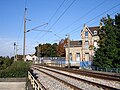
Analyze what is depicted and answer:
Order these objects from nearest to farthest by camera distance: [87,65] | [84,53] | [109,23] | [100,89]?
[100,89] < [109,23] < [87,65] < [84,53]

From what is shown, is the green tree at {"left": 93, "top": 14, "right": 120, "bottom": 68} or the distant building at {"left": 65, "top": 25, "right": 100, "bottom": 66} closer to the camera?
the green tree at {"left": 93, "top": 14, "right": 120, "bottom": 68}

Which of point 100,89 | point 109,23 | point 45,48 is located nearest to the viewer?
point 100,89

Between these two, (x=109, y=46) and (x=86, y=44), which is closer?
(x=109, y=46)

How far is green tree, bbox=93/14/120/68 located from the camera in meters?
42.1

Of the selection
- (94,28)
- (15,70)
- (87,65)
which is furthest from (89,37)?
(15,70)

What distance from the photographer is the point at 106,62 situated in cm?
4281

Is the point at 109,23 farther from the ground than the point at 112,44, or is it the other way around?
the point at 109,23

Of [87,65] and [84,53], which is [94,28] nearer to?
[84,53]

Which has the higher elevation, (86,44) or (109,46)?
(86,44)

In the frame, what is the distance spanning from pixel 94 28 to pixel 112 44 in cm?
3737

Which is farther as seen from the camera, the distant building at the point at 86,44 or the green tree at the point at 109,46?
the distant building at the point at 86,44

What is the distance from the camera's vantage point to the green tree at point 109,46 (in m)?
42.1

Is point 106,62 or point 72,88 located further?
point 106,62

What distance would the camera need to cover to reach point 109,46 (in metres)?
43.9
